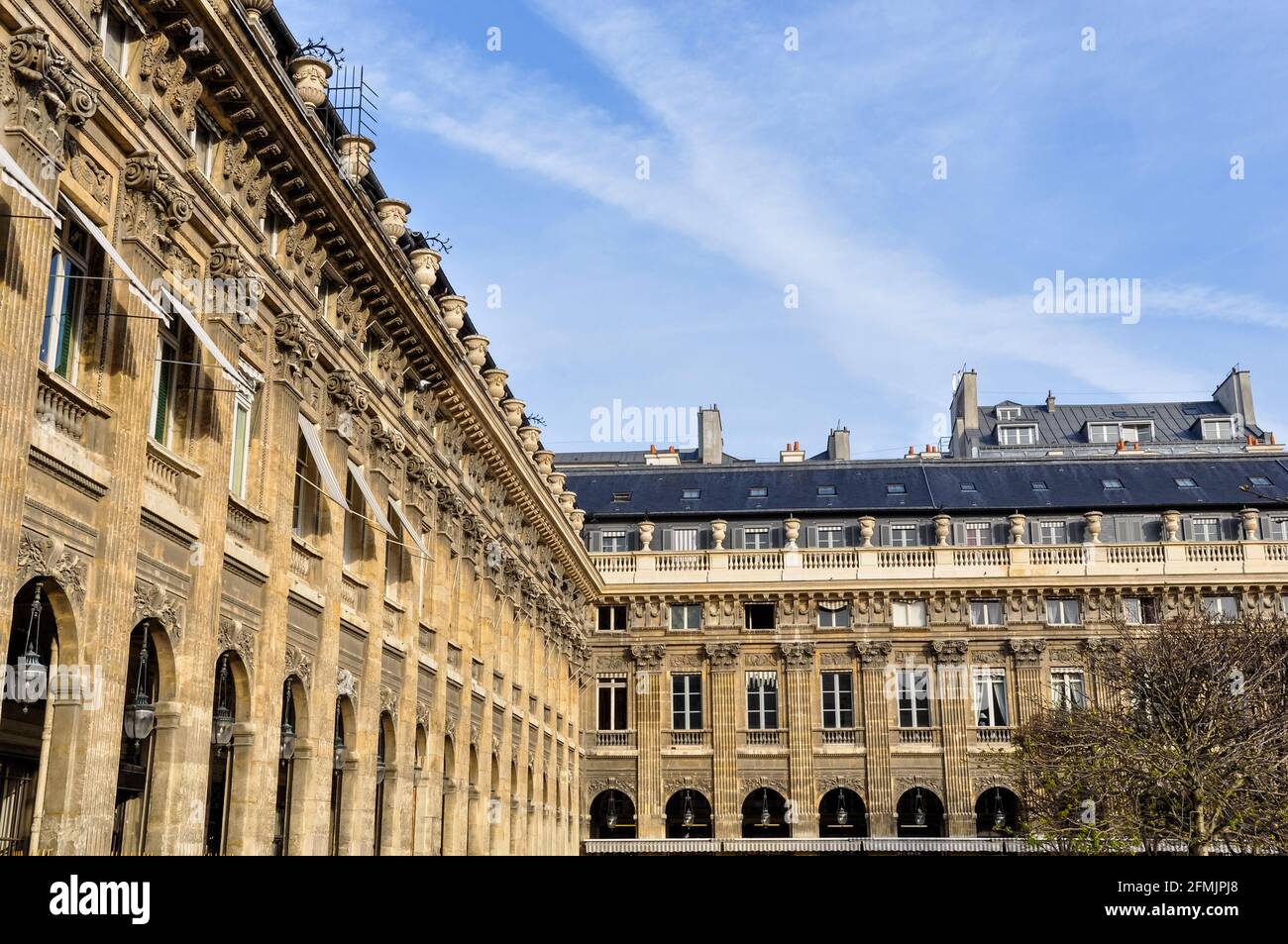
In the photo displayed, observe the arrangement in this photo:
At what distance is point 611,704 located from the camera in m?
55.8

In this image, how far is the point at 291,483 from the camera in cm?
2153

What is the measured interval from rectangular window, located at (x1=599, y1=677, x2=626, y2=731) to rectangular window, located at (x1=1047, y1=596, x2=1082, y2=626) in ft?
53.3

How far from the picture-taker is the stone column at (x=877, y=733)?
53094 mm

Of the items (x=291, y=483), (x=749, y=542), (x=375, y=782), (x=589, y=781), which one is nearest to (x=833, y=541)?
(x=749, y=542)

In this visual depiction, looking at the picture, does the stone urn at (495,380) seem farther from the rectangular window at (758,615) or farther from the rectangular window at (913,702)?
the rectangular window at (913,702)

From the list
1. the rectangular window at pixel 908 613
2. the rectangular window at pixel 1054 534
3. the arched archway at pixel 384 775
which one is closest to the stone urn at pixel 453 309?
the arched archway at pixel 384 775

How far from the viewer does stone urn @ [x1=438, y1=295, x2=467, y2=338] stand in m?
34.2

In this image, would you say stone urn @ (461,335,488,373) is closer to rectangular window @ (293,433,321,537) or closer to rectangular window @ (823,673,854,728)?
rectangular window @ (293,433,321,537)

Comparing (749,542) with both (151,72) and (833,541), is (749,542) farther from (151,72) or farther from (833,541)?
(151,72)

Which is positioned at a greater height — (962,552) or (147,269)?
(962,552)

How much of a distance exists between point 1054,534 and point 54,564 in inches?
1865

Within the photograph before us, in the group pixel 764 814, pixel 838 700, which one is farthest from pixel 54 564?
pixel 838 700

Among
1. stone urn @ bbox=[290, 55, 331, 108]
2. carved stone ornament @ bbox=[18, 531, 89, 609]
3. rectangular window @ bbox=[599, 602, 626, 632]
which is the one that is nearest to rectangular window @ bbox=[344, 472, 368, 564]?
stone urn @ bbox=[290, 55, 331, 108]

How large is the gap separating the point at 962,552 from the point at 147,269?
4287 centimetres
